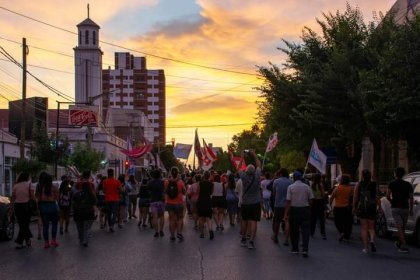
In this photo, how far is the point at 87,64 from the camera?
282 ft

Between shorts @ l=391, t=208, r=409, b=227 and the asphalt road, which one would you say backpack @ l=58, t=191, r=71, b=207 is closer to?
the asphalt road

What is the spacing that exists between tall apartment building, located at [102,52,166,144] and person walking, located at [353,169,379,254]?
143352 mm

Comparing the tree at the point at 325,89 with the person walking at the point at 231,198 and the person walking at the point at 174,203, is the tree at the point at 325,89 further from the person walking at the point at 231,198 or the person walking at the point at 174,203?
the person walking at the point at 174,203

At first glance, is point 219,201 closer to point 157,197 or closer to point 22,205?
point 157,197

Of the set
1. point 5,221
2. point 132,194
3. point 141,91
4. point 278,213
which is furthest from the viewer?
point 141,91

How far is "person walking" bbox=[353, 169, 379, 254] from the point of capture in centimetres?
1292

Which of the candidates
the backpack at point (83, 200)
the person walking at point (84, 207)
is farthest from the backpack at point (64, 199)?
the backpack at point (83, 200)

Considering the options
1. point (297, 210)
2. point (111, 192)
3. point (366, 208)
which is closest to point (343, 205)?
point (366, 208)

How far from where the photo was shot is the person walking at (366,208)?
1292 centimetres

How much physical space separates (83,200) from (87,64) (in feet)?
243

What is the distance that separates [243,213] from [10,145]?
1309 inches

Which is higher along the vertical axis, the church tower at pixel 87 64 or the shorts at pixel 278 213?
the church tower at pixel 87 64

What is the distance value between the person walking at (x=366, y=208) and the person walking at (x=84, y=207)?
19.1ft

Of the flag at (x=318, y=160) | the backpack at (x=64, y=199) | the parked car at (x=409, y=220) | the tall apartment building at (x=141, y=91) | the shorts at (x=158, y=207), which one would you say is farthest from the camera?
the tall apartment building at (x=141, y=91)
